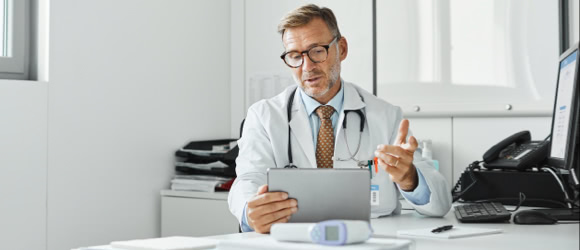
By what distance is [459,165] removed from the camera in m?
3.03

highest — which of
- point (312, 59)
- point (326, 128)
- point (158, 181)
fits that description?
point (312, 59)

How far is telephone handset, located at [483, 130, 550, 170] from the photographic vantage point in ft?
7.88

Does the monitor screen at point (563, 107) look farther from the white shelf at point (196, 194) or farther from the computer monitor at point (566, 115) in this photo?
the white shelf at point (196, 194)

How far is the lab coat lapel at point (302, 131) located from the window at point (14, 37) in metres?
1.29

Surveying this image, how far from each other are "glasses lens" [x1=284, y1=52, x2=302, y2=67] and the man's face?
0.01 metres

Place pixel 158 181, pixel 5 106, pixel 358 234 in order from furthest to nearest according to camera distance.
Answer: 1. pixel 158 181
2. pixel 5 106
3. pixel 358 234

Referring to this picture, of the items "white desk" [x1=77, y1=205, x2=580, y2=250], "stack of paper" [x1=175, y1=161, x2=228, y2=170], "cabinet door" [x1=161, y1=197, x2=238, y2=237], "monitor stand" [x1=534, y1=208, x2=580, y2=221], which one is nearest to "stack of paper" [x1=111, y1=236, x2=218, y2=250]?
"white desk" [x1=77, y1=205, x2=580, y2=250]

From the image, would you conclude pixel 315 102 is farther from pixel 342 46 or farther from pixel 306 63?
pixel 342 46

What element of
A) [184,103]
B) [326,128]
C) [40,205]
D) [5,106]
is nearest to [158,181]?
[184,103]

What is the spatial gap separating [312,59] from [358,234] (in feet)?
3.64

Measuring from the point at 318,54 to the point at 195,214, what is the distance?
130cm

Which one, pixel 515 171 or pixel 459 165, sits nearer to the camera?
pixel 515 171

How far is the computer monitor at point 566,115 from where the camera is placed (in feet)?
5.64

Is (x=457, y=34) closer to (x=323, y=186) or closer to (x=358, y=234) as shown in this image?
(x=323, y=186)
